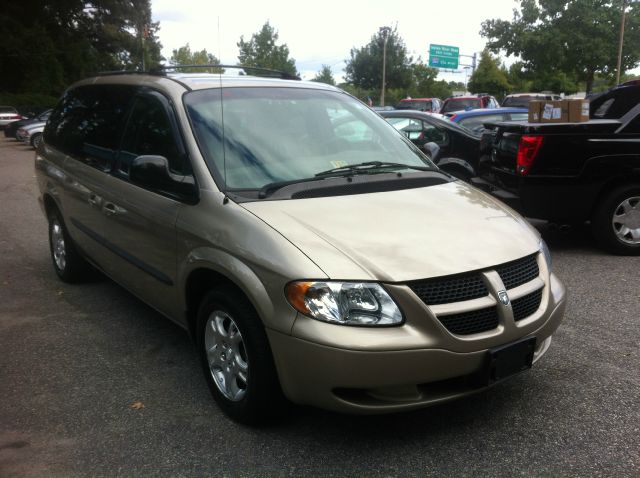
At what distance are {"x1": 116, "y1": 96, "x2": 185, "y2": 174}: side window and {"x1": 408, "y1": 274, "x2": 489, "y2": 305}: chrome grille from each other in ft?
5.13

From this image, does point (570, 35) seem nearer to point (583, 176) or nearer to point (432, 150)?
point (583, 176)

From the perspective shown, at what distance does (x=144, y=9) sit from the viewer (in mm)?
29625

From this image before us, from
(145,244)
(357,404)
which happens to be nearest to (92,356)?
(145,244)

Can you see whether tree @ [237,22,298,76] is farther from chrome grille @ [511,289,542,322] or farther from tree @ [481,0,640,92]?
chrome grille @ [511,289,542,322]

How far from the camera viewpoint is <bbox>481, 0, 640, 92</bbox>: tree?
36.1m

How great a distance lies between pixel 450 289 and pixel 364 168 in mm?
1228

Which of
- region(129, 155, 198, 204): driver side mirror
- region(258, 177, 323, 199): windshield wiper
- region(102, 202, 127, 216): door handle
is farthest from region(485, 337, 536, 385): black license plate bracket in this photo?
region(102, 202, 127, 216): door handle

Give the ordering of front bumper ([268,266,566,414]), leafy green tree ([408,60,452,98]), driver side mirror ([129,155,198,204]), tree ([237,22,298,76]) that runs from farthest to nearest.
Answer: leafy green tree ([408,60,452,98]), tree ([237,22,298,76]), driver side mirror ([129,155,198,204]), front bumper ([268,266,566,414])

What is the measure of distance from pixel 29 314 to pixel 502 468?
12.4 feet

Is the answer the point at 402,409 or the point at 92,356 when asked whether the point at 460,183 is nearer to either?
the point at 402,409

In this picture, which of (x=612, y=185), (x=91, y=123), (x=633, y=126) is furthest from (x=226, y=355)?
(x=633, y=126)

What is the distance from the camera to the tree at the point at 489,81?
50.5 metres

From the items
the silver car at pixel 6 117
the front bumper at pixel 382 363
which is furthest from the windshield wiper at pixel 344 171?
the silver car at pixel 6 117

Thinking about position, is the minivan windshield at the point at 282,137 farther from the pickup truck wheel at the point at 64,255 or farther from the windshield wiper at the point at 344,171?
the pickup truck wheel at the point at 64,255
